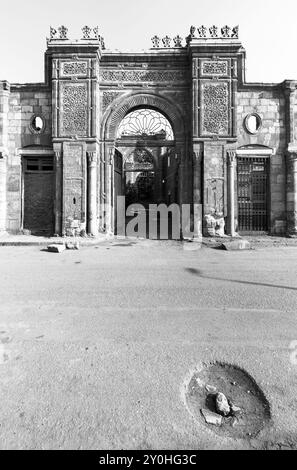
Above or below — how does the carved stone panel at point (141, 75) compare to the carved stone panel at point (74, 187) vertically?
above

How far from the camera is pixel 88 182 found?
37.1ft

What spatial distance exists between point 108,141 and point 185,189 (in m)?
3.80

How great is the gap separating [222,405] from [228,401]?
0.11 m

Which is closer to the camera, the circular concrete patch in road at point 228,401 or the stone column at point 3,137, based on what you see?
the circular concrete patch in road at point 228,401

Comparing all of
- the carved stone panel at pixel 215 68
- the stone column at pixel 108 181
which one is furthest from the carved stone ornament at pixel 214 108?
the stone column at pixel 108 181

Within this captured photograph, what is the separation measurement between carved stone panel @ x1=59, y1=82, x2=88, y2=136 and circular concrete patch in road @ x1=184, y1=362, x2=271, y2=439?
1086 cm

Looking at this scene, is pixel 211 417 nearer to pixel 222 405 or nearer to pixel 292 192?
pixel 222 405

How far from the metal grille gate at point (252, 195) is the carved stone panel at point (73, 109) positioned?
6700 millimetres

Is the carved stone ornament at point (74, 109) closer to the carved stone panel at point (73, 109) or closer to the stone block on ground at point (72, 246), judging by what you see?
the carved stone panel at point (73, 109)

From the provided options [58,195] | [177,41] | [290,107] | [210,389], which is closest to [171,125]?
[177,41]

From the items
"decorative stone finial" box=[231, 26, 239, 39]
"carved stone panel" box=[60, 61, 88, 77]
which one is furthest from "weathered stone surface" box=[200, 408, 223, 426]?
"decorative stone finial" box=[231, 26, 239, 39]

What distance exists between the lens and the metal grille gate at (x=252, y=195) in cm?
1168
